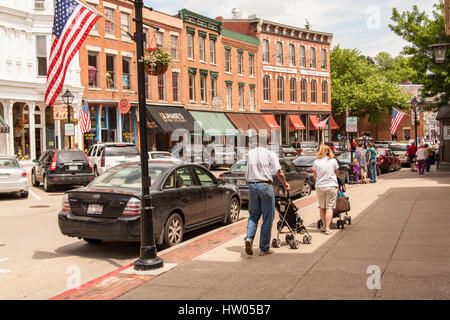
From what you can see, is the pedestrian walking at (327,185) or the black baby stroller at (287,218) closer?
the black baby stroller at (287,218)

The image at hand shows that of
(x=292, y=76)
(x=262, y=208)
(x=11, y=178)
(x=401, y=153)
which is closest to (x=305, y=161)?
(x=11, y=178)

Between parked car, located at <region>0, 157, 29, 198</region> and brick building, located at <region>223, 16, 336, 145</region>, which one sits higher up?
brick building, located at <region>223, 16, 336, 145</region>

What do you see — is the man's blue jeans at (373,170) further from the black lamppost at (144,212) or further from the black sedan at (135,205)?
the black lamppost at (144,212)

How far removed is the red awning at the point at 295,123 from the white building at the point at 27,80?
83.6 feet

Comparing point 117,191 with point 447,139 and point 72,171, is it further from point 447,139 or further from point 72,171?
point 447,139

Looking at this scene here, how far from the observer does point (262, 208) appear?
766 cm

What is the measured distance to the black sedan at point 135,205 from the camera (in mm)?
8047

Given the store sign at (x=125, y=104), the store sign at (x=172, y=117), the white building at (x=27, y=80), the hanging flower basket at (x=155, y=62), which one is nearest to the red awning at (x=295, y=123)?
the store sign at (x=172, y=117)

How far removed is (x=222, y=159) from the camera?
29.5m

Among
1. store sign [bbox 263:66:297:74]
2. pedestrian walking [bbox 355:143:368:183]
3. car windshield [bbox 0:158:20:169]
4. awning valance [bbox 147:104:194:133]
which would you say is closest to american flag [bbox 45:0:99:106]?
car windshield [bbox 0:158:20:169]

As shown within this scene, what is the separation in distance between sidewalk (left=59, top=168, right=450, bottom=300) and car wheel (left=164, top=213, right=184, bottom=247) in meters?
0.29

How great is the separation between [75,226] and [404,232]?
19.6 ft

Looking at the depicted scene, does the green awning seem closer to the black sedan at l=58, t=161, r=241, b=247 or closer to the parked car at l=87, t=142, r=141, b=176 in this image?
the parked car at l=87, t=142, r=141, b=176

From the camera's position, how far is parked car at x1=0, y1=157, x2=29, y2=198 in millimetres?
16108
